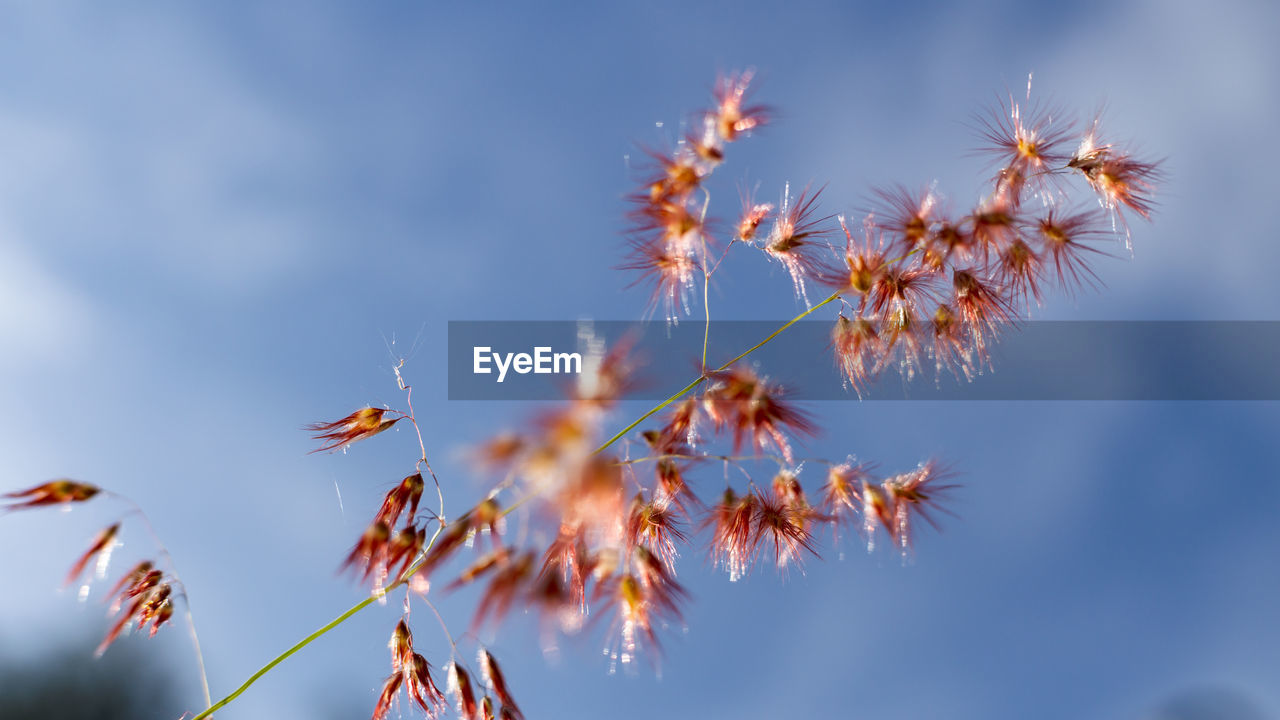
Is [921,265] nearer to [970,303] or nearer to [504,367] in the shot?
[970,303]

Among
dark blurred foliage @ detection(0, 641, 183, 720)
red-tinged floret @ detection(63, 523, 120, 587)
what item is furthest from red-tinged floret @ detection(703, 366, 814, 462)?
dark blurred foliage @ detection(0, 641, 183, 720)

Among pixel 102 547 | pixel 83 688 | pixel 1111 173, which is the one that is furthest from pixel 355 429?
pixel 83 688

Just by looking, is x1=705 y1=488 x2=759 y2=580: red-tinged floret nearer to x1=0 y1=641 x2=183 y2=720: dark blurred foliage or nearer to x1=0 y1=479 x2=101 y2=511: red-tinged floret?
x1=0 y1=479 x2=101 y2=511: red-tinged floret

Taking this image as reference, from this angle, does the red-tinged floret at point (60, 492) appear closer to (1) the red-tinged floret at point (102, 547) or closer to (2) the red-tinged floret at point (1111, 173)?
(1) the red-tinged floret at point (102, 547)

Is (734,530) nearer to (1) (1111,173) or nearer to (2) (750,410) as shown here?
(2) (750,410)

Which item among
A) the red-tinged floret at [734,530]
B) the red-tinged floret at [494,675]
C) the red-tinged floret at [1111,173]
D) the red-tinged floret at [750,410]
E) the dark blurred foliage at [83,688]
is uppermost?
the red-tinged floret at [1111,173]

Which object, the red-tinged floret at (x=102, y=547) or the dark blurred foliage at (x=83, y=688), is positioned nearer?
the red-tinged floret at (x=102, y=547)

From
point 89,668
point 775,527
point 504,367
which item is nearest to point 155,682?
point 89,668

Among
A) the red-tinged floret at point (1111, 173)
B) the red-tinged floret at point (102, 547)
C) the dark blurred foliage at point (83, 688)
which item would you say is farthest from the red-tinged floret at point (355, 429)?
the dark blurred foliage at point (83, 688)
